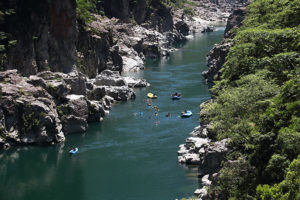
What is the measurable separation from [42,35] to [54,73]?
12.8 m

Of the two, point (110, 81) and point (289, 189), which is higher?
point (289, 189)

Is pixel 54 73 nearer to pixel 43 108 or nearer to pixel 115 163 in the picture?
pixel 43 108

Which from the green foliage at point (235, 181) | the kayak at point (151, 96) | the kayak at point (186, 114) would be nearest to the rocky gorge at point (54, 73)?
the kayak at point (151, 96)

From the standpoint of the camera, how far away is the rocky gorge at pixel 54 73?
196 ft

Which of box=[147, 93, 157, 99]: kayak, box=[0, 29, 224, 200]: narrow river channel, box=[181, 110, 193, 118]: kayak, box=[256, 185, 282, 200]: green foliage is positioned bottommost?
box=[0, 29, 224, 200]: narrow river channel

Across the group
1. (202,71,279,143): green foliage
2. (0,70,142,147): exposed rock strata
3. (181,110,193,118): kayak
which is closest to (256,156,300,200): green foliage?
(202,71,279,143): green foliage

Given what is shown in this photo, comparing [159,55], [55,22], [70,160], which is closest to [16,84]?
[70,160]

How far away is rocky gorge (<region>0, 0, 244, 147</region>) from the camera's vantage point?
5988 centimetres

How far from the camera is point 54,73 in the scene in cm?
6944

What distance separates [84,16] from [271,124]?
245 feet

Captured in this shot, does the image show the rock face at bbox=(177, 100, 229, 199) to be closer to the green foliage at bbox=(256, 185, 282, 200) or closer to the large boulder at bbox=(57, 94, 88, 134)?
the green foliage at bbox=(256, 185, 282, 200)

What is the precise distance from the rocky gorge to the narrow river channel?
106 inches

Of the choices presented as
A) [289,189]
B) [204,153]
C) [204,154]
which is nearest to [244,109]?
[204,154]

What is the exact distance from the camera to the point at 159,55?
138250 millimetres
